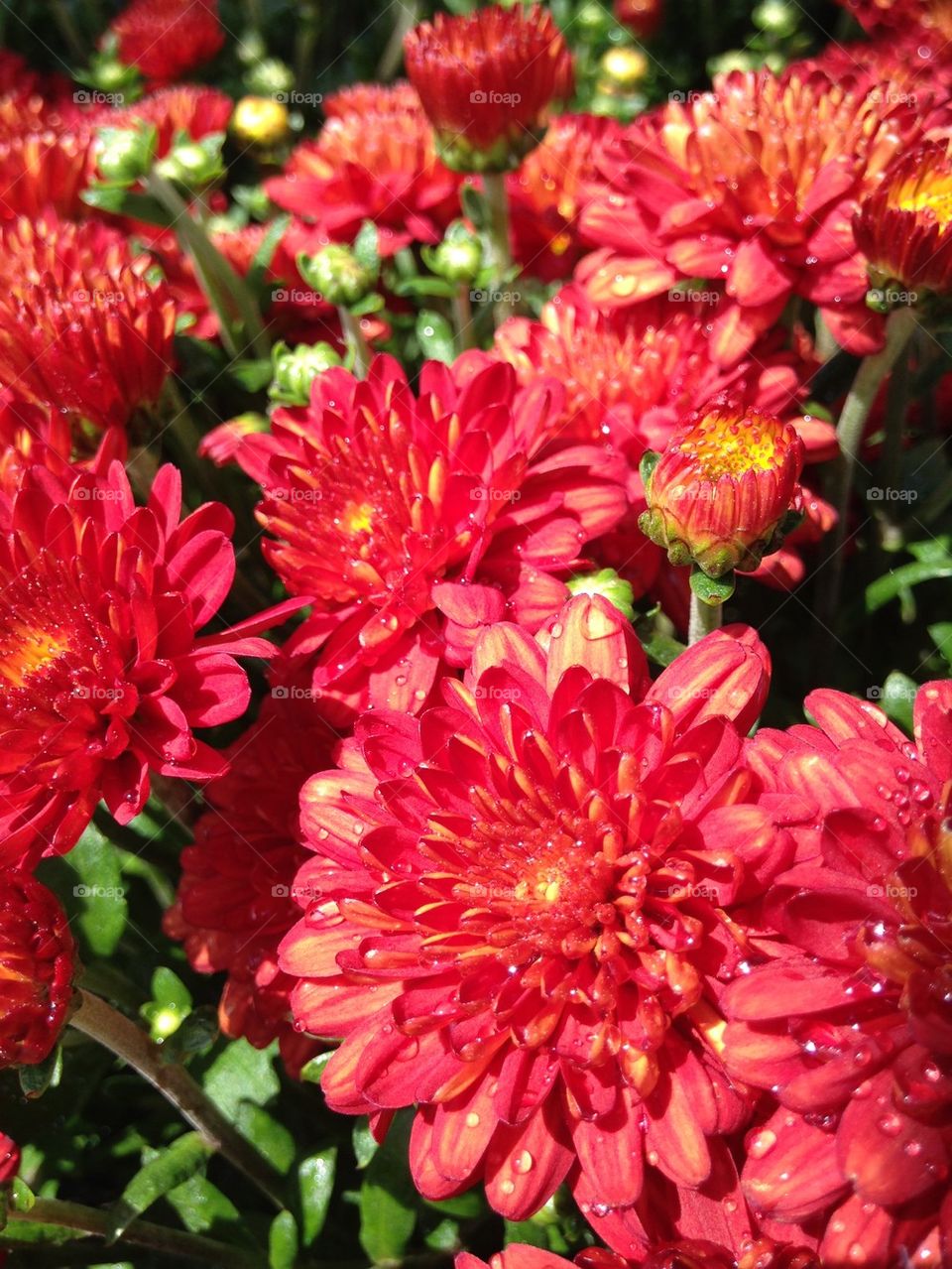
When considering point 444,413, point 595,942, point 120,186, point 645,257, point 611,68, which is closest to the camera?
point 595,942

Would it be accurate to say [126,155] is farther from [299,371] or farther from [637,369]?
[637,369]

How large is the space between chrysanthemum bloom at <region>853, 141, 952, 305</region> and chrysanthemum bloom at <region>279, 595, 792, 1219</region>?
0.48 meters

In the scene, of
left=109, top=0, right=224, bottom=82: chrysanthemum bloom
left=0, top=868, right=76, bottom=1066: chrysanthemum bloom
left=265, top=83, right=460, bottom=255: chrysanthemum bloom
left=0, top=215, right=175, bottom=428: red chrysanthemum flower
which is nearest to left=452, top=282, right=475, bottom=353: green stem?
left=265, top=83, right=460, bottom=255: chrysanthemum bloom

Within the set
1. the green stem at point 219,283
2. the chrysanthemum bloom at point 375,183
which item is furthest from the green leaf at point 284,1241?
the chrysanthemum bloom at point 375,183

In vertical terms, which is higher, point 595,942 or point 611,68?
point 611,68

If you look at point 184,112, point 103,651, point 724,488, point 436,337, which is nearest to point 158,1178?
point 103,651

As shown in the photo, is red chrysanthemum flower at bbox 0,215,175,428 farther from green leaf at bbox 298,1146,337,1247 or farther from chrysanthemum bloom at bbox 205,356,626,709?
green leaf at bbox 298,1146,337,1247

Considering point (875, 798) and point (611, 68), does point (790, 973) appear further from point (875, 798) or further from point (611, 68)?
point (611, 68)

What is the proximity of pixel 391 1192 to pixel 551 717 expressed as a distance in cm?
61

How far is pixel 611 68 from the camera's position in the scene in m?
2.31

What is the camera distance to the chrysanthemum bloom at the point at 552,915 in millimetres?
831

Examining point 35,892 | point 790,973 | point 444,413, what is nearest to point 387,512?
point 444,413

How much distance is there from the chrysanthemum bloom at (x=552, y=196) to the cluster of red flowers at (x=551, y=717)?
17 cm

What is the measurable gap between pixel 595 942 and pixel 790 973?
0.57ft
